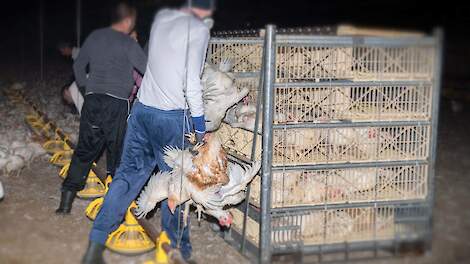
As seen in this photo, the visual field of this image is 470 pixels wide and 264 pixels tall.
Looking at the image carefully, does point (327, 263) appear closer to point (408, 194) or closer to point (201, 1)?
point (408, 194)

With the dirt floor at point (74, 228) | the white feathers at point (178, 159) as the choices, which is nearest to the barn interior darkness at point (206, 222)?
the dirt floor at point (74, 228)

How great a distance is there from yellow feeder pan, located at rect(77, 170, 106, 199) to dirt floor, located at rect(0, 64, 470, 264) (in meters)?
0.23

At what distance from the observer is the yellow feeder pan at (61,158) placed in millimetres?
8078

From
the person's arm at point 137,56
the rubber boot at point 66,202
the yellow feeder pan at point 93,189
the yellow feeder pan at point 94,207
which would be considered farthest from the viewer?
the yellow feeder pan at point 93,189

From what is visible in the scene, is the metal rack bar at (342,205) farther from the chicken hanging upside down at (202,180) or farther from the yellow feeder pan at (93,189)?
the yellow feeder pan at (93,189)

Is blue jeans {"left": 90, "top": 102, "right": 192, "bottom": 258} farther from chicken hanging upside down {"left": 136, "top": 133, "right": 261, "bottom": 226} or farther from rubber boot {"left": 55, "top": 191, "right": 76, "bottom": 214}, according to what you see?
rubber boot {"left": 55, "top": 191, "right": 76, "bottom": 214}

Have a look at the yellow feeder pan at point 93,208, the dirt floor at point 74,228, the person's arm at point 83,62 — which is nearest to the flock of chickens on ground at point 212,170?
the dirt floor at point 74,228

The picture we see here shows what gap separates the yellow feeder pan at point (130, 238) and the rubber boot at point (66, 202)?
989mm

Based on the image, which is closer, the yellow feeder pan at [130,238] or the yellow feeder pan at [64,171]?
the yellow feeder pan at [130,238]

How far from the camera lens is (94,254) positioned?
15.8ft

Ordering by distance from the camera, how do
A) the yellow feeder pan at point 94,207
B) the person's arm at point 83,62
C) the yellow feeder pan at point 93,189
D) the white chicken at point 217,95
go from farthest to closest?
the yellow feeder pan at point 93,189, the yellow feeder pan at point 94,207, the person's arm at point 83,62, the white chicken at point 217,95

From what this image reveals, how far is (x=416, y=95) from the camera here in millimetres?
4766

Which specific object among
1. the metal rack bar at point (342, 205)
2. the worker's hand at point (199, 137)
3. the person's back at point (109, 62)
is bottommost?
the metal rack bar at point (342, 205)

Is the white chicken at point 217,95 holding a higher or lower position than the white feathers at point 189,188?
higher
